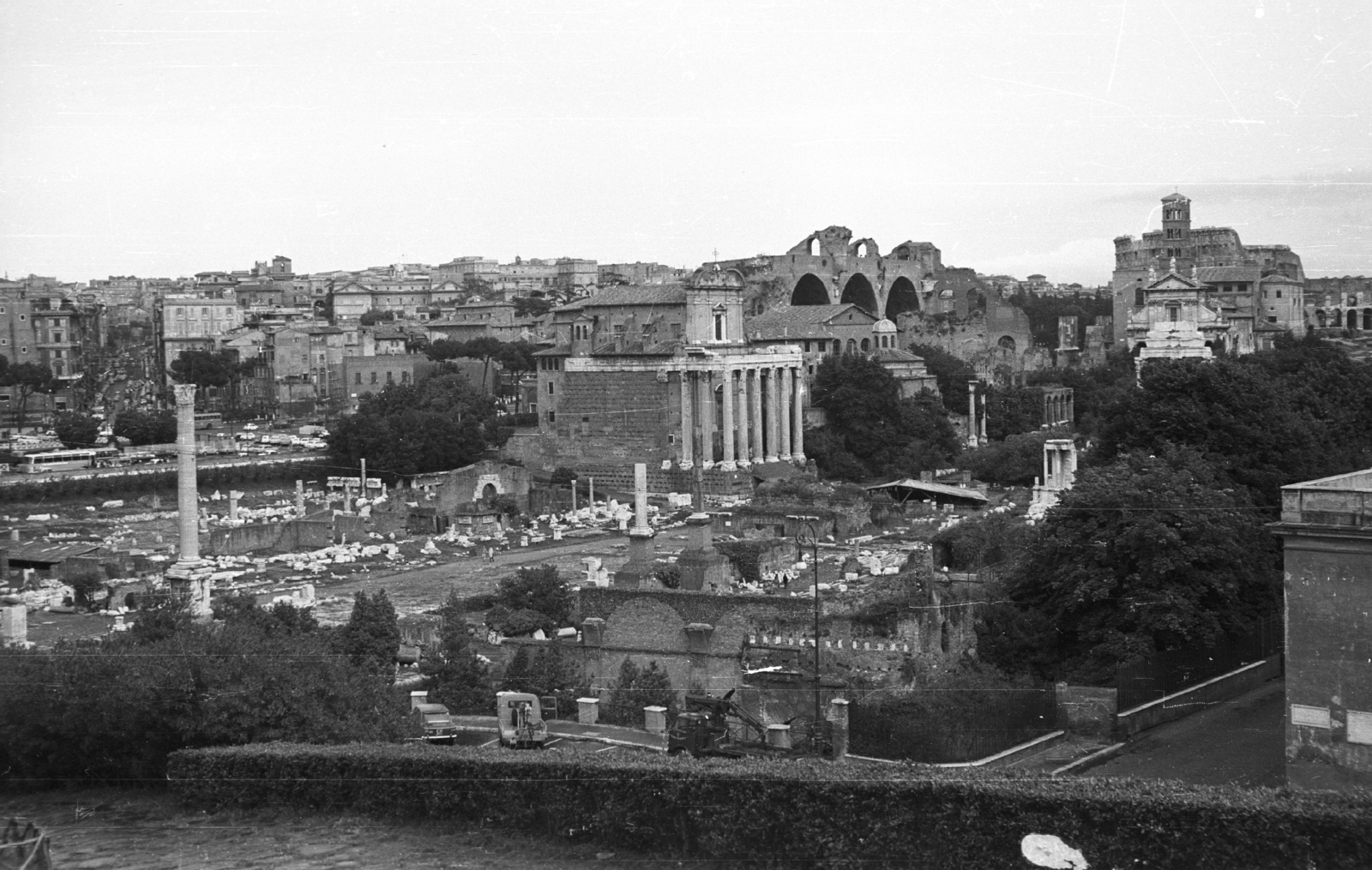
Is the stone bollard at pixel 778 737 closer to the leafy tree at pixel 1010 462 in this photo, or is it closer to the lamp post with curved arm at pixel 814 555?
the lamp post with curved arm at pixel 814 555

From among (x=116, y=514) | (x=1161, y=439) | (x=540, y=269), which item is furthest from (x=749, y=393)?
(x=540, y=269)

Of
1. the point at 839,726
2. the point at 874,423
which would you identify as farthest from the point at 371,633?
the point at 874,423

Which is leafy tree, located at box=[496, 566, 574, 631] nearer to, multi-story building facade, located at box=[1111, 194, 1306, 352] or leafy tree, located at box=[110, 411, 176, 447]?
multi-story building facade, located at box=[1111, 194, 1306, 352]

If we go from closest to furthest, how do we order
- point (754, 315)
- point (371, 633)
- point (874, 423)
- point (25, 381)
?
point (371, 633)
point (874, 423)
point (754, 315)
point (25, 381)

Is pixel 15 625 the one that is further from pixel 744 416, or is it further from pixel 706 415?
pixel 744 416

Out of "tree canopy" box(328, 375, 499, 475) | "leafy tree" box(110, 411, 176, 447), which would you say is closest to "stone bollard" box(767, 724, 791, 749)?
"tree canopy" box(328, 375, 499, 475)

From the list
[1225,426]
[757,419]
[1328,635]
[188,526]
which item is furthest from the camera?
[757,419]
